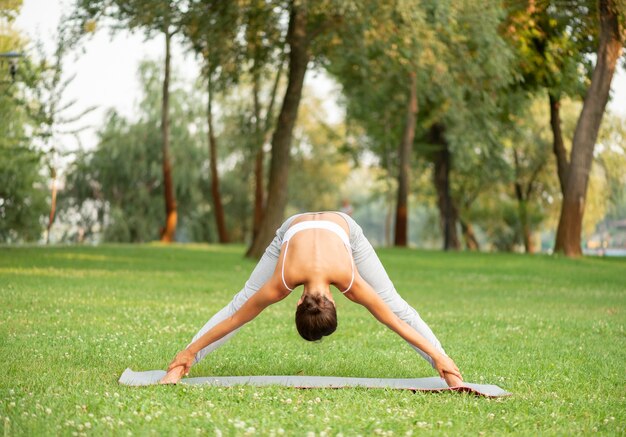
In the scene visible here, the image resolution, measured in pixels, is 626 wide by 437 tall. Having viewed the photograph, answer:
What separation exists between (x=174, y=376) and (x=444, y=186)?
1420 inches

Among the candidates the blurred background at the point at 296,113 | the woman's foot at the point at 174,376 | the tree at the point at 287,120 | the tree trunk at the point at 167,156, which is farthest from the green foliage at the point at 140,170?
the woman's foot at the point at 174,376

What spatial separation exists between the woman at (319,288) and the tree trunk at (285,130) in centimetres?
1839

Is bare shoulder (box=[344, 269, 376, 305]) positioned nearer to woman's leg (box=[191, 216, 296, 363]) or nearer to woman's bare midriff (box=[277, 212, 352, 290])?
woman's bare midriff (box=[277, 212, 352, 290])

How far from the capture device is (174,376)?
7.53m

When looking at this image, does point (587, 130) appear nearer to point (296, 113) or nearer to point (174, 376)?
point (296, 113)

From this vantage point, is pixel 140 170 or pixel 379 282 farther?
pixel 140 170

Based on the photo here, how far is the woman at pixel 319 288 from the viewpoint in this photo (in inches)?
264

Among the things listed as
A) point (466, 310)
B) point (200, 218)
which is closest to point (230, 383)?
point (466, 310)

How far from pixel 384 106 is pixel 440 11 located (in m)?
18.7

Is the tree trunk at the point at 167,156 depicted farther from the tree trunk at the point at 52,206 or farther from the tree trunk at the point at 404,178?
the tree trunk at the point at 404,178

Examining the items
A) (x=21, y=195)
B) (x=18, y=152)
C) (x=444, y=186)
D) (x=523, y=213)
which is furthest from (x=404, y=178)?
(x=18, y=152)

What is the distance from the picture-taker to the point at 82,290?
1599cm

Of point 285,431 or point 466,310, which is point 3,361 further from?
point 466,310

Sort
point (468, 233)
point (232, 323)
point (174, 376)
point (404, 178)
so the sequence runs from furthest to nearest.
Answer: point (468, 233), point (404, 178), point (174, 376), point (232, 323)
